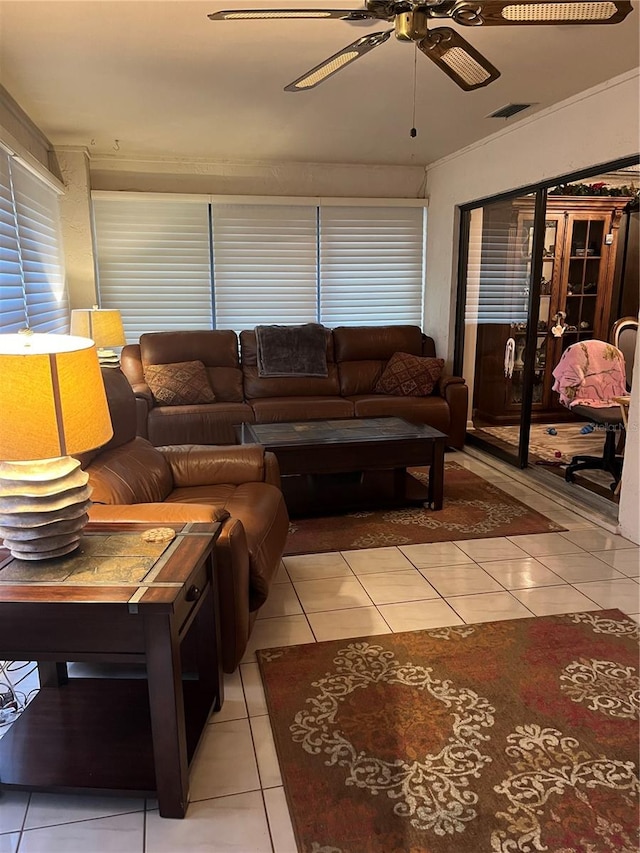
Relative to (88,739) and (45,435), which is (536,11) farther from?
(88,739)

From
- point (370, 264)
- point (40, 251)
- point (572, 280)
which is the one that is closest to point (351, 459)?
point (40, 251)

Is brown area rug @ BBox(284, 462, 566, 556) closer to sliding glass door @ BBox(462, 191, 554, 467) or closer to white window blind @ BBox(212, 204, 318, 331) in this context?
sliding glass door @ BBox(462, 191, 554, 467)

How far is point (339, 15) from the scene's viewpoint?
1.90m

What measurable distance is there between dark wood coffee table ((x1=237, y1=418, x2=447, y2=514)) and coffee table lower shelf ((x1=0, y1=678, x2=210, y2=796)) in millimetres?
1734

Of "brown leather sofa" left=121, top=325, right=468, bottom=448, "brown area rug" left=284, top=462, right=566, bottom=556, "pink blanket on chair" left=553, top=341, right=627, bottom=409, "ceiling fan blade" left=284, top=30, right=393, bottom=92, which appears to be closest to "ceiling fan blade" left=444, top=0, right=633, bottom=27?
"ceiling fan blade" left=284, top=30, right=393, bottom=92

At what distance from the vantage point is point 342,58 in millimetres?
2145

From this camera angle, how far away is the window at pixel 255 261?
5496 mm

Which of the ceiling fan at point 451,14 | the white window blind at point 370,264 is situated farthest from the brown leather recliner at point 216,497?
the white window blind at point 370,264

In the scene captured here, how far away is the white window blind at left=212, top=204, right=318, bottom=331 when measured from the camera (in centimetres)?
568

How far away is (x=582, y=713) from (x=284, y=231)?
4.83 meters

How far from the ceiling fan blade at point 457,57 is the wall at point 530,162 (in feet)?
4.88

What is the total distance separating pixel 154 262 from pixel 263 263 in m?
0.99

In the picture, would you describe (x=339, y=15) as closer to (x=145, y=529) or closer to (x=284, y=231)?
(x=145, y=529)

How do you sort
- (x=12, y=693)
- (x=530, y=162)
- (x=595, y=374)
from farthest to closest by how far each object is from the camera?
(x=595, y=374) < (x=530, y=162) < (x=12, y=693)
